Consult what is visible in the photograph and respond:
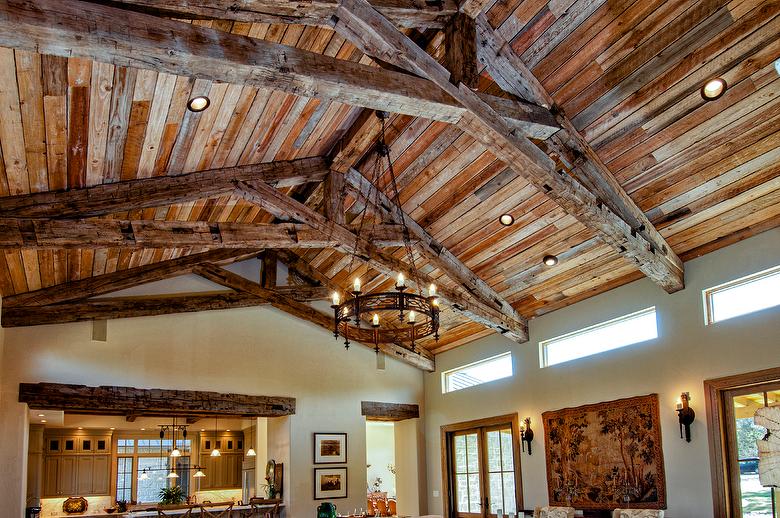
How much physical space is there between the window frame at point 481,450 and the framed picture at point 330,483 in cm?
166

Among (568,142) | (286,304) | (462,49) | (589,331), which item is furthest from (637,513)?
(286,304)

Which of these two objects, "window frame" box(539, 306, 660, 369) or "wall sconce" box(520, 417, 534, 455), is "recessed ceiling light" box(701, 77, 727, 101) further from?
"wall sconce" box(520, 417, 534, 455)

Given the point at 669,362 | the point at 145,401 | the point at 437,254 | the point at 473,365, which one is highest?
the point at 437,254

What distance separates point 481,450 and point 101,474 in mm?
7603

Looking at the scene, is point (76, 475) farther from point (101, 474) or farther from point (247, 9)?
point (247, 9)

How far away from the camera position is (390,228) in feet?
28.2

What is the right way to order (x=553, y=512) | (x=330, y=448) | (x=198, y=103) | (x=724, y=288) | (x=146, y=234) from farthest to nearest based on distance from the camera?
(x=330, y=448) < (x=553, y=512) < (x=724, y=288) < (x=146, y=234) < (x=198, y=103)

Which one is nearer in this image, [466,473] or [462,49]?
[462,49]

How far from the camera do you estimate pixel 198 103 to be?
593 centimetres

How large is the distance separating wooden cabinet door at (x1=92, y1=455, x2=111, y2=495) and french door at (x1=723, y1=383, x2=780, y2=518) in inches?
444

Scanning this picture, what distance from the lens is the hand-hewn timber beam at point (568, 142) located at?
6242 millimetres

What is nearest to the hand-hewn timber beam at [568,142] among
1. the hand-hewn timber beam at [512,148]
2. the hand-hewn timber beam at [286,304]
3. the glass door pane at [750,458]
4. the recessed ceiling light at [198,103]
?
the hand-hewn timber beam at [512,148]

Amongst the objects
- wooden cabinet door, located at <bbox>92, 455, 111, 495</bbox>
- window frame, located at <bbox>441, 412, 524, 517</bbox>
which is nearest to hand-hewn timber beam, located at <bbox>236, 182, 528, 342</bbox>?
window frame, located at <bbox>441, 412, 524, 517</bbox>

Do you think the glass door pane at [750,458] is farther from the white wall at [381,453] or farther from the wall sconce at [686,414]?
the white wall at [381,453]
